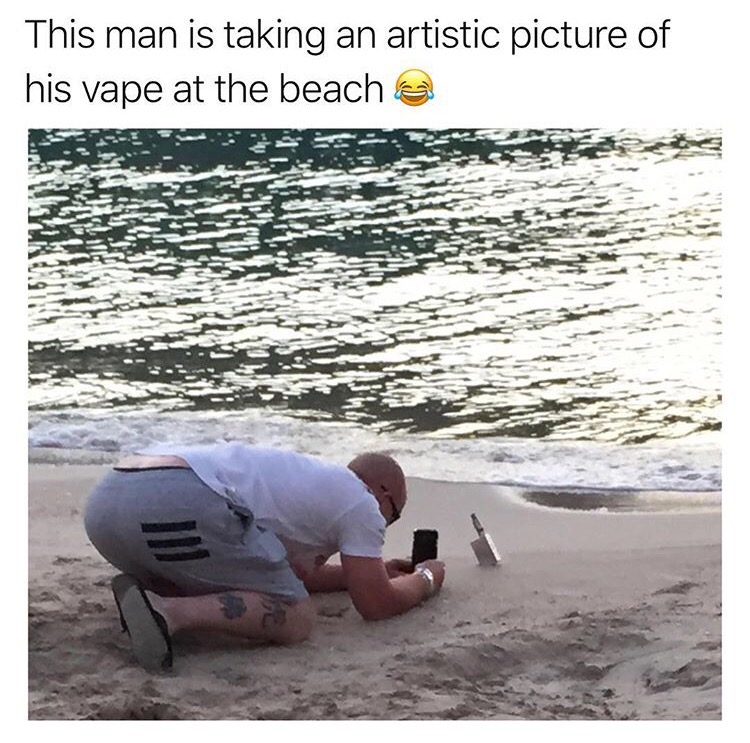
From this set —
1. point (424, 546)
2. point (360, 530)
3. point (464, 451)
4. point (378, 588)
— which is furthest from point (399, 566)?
point (464, 451)

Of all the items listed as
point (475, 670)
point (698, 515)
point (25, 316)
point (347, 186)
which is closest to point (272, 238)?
point (347, 186)

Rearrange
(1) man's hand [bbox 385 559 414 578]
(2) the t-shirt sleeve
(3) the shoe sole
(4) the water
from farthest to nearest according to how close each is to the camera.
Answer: (4) the water → (1) man's hand [bbox 385 559 414 578] → (2) the t-shirt sleeve → (3) the shoe sole

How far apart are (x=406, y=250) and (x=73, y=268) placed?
1497 mm

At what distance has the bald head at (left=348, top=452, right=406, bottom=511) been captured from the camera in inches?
134

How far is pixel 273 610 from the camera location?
10.8 ft

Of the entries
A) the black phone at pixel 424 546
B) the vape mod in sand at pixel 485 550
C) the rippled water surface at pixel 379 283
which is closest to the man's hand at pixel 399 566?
the black phone at pixel 424 546

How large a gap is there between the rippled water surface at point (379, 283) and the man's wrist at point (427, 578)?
1177 mm

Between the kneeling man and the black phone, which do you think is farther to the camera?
the black phone

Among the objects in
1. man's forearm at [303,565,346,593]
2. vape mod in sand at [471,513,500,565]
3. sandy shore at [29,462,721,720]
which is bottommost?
sandy shore at [29,462,721,720]

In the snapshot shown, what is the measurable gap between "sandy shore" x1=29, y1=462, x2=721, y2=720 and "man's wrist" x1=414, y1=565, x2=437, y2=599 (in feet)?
0.21

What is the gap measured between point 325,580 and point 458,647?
0.50 meters

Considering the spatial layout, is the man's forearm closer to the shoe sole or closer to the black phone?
the black phone

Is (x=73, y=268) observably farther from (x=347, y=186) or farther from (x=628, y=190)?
(x=628, y=190)
